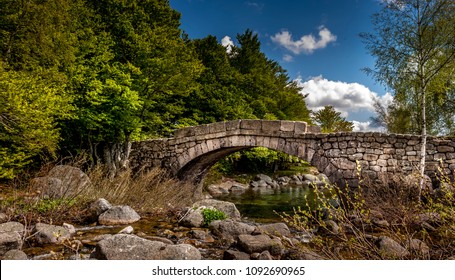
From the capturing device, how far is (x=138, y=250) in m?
3.49

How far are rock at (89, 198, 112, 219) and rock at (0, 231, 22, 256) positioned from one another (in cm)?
169

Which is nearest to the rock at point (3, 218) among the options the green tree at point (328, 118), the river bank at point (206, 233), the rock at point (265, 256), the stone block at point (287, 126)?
the river bank at point (206, 233)

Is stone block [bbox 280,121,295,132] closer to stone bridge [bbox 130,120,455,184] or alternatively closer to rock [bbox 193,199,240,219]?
stone bridge [bbox 130,120,455,184]

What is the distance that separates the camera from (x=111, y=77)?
33.4ft

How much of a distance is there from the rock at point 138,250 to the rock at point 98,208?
2275 mm

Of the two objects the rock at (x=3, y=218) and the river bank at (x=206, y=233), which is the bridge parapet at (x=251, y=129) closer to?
the river bank at (x=206, y=233)

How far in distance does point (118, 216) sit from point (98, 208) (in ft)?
1.43

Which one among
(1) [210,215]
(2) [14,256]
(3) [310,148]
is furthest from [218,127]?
(2) [14,256]

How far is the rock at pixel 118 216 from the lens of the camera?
555 centimetres

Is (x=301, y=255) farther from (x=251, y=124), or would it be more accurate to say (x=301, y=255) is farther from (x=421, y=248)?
(x=251, y=124)

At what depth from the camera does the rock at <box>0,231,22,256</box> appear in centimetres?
389
